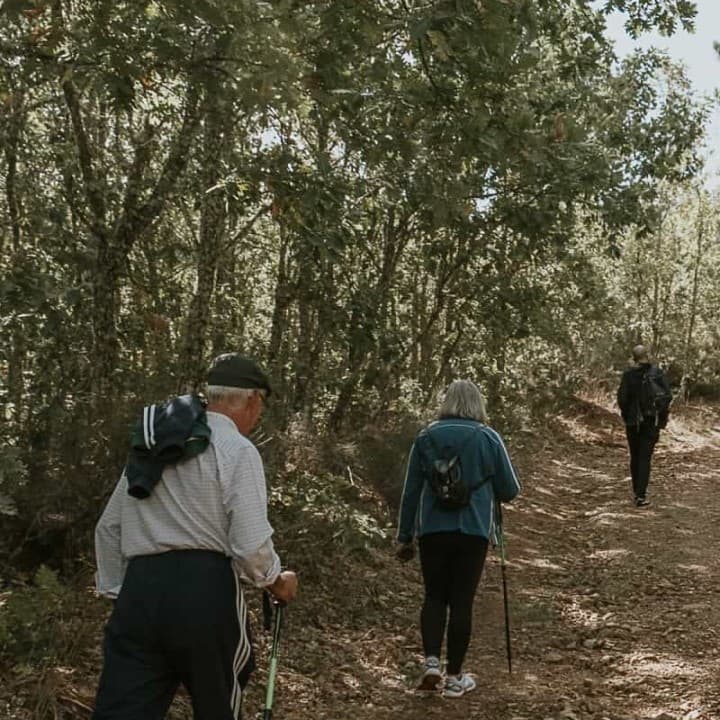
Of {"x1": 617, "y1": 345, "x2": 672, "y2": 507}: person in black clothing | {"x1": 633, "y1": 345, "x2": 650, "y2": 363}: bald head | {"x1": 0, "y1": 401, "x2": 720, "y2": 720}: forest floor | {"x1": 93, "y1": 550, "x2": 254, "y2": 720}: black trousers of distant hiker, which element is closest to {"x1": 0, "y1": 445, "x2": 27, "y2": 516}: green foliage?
{"x1": 0, "y1": 401, "x2": 720, "y2": 720}: forest floor

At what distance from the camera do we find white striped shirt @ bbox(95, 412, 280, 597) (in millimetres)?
3549

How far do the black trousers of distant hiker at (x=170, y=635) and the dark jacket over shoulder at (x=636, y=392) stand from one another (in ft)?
32.9

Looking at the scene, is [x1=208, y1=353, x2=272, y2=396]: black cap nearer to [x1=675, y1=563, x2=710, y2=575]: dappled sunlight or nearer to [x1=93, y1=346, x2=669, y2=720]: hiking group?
[x1=93, y1=346, x2=669, y2=720]: hiking group

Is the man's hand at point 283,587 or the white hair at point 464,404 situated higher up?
the white hair at point 464,404

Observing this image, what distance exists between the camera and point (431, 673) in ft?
20.8

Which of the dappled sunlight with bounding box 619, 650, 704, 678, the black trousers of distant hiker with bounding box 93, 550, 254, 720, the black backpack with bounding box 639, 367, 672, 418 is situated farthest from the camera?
the black backpack with bounding box 639, 367, 672, 418

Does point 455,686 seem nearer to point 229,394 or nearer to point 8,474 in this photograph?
point 8,474

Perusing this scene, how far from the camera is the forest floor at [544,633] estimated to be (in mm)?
6297

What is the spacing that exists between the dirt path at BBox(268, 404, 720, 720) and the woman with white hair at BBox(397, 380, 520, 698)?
46 cm

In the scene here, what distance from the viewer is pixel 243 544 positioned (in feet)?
11.6

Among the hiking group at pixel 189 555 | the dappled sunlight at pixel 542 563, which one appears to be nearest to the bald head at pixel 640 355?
the dappled sunlight at pixel 542 563

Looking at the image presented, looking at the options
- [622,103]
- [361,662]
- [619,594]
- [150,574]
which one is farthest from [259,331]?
[150,574]

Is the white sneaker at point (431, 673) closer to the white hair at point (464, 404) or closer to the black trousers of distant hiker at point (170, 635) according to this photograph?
the white hair at point (464, 404)

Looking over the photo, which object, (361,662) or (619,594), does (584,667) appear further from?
(619,594)
